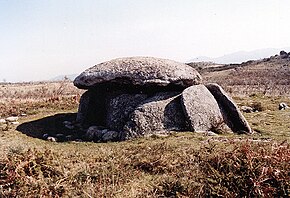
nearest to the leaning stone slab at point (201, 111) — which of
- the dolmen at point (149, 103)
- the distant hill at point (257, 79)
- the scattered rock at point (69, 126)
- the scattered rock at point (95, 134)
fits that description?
the dolmen at point (149, 103)

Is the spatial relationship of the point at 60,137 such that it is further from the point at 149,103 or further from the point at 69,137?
the point at 149,103

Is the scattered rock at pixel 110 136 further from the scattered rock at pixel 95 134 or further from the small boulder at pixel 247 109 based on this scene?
the small boulder at pixel 247 109

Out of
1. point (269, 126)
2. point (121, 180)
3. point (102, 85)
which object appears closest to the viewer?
point (121, 180)

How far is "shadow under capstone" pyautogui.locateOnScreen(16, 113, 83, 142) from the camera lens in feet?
50.1

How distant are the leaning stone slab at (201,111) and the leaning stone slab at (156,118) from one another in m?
0.39

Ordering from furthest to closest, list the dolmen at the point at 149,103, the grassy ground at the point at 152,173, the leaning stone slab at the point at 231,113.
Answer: the leaning stone slab at the point at 231,113 < the dolmen at the point at 149,103 < the grassy ground at the point at 152,173

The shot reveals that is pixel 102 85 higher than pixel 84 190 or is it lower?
higher

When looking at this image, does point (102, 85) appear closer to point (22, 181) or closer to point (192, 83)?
point (192, 83)

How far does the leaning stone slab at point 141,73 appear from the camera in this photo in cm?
1566

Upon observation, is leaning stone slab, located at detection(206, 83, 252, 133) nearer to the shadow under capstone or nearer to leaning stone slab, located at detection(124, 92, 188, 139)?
leaning stone slab, located at detection(124, 92, 188, 139)

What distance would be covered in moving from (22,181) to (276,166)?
18.5 ft

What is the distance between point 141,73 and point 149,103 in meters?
1.65

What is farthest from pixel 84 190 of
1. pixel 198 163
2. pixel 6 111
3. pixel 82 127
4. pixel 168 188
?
pixel 6 111

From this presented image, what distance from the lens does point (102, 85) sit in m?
17.8
